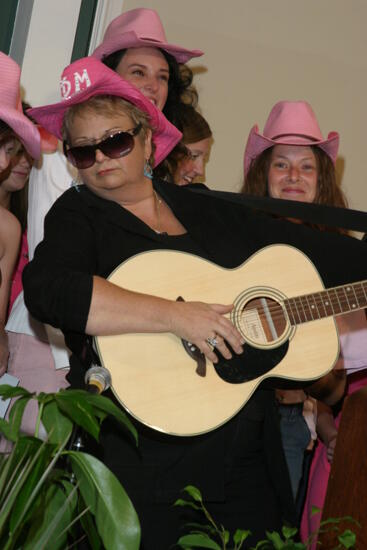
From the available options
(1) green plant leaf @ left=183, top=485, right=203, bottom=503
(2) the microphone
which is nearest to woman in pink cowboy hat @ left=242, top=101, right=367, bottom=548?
(2) the microphone

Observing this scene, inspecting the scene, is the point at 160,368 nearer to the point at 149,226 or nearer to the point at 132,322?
the point at 132,322

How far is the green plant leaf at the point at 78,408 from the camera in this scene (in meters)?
1.15

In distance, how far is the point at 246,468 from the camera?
2213 mm

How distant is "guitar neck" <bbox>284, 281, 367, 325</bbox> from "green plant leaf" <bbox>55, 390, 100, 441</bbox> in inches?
49.7

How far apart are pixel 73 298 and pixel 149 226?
0.40 m

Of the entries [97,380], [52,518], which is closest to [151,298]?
[97,380]

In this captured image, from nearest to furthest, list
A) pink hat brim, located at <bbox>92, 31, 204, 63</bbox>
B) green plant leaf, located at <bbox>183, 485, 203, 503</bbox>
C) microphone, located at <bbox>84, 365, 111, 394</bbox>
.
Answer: green plant leaf, located at <bbox>183, 485, 203, 503</bbox> < microphone, located at <bbox>84, 365, 111, 394</bbox> < pink hat brim, located at <bbox>92, 31, 204, 63</bbox>

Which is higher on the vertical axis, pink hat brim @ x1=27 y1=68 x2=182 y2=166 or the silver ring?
pink hat brim @ x1=27 y1=68 x2=182 y2=166

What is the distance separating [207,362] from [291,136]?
1.59 metres

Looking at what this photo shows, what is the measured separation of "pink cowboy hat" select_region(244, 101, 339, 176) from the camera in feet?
11.5

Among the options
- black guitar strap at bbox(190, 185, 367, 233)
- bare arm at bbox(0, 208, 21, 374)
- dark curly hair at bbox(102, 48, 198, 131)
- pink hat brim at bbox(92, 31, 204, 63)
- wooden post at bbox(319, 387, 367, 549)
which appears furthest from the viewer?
dark curly hair at bbox(102, 48, 198, 131)

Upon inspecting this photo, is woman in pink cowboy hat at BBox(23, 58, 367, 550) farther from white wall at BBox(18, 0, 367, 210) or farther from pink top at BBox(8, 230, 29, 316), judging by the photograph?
white wall at BBox(18, 0, 367, 210)

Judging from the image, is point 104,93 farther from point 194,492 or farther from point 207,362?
point 194,492

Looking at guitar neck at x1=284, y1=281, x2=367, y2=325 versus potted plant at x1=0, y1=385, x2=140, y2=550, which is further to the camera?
guitar neck at x1=284, y1=281, x2=367, y2=325
